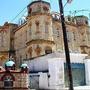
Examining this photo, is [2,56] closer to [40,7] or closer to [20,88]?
[40,7]

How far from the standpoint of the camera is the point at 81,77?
102ft

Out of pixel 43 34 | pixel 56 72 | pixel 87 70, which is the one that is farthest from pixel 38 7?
pixel 56 72

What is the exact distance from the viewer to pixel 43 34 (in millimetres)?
39781

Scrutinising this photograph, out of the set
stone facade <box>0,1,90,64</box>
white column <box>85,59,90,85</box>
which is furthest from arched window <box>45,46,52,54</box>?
white column <box>85,59,90,85</box>

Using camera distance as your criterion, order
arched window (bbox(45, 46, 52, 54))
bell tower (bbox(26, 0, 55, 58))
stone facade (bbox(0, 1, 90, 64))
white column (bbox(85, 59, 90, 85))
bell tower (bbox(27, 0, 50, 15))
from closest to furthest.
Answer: white column (bbox(85, 59, 90, 85)) → bell tower (bbox(26, 0, 55, 58)) → arched window (bbox(45, 46, 52, 54)) → stone facade (bbox(0, 1, 90, 64)) → bell tower (bbox(27, 0, 50, 15))

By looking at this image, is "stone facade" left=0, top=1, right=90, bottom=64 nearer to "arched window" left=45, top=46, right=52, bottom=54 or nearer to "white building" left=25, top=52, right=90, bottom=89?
"arched window" left=45, top=46, right=52, bottom=54

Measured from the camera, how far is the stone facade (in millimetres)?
39344

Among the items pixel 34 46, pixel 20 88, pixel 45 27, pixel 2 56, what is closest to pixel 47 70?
pixel 20 88

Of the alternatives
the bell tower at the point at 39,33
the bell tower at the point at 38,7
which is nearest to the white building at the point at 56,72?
the bell tower at the point at 39,33

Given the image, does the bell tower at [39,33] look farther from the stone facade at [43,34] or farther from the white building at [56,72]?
the white building at [56,72]

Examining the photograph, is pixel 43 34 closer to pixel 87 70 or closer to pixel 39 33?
pixel 39 33

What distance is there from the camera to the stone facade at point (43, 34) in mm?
39344

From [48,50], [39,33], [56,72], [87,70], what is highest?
[39,33]

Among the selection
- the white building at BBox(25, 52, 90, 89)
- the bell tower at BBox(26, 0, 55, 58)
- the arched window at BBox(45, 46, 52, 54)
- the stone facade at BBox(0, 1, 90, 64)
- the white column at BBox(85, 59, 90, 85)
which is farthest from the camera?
the stone facade at BBox(0, 1, 90, 64)
